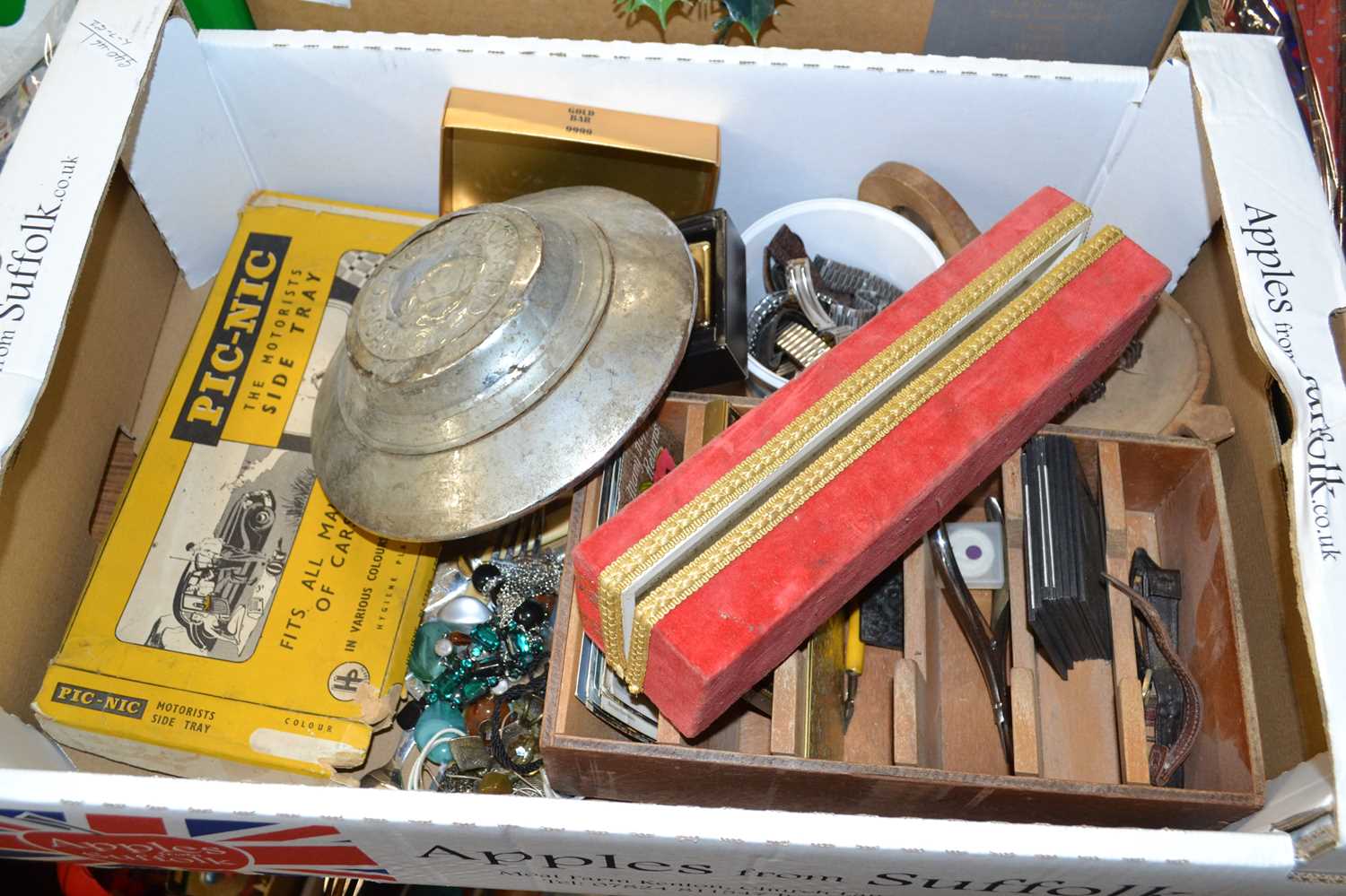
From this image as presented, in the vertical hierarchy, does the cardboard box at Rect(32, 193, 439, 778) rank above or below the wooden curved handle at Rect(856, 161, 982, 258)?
below

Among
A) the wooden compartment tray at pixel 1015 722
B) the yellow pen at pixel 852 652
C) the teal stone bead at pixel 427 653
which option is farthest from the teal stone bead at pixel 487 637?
the yellow pen at pixel 852 652

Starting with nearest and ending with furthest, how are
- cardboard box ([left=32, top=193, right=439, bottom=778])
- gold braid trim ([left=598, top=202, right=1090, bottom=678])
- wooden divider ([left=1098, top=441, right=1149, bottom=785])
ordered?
gold braid trim ([left=598, top=202, right=1090, bottom=678]) < wooden divider ([left=1098, top=441, right=1149, bottom=785]) < cardboard box ([left=32, top=193, right=439, bottom=778])

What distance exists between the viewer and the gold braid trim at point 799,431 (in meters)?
0.86

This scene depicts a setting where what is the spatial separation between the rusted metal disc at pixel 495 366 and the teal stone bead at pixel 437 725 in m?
0.26

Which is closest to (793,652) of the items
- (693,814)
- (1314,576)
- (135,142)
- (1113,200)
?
(693,814)

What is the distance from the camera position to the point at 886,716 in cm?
→ 114

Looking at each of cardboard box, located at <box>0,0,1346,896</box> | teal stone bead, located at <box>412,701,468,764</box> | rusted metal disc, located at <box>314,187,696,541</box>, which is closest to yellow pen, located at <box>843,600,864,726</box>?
cardboard box, located at <box>0,0,1346,896</box>

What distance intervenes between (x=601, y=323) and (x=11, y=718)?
74 centimetres

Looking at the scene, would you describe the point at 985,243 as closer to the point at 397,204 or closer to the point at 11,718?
the point at 397,204

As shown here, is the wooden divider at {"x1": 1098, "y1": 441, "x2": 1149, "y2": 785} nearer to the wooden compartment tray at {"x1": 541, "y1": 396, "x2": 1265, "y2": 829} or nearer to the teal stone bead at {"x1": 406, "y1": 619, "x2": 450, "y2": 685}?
the wooden compartment tray at {"x1": 541, "y1": 396, "x2": 1265, "y2": 829}

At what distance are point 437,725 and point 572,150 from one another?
693 millimetres

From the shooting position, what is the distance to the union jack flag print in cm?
90

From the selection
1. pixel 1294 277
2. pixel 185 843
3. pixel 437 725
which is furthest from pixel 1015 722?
pixel 185 843

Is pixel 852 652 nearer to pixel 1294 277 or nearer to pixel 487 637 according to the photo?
pixel 487 637
